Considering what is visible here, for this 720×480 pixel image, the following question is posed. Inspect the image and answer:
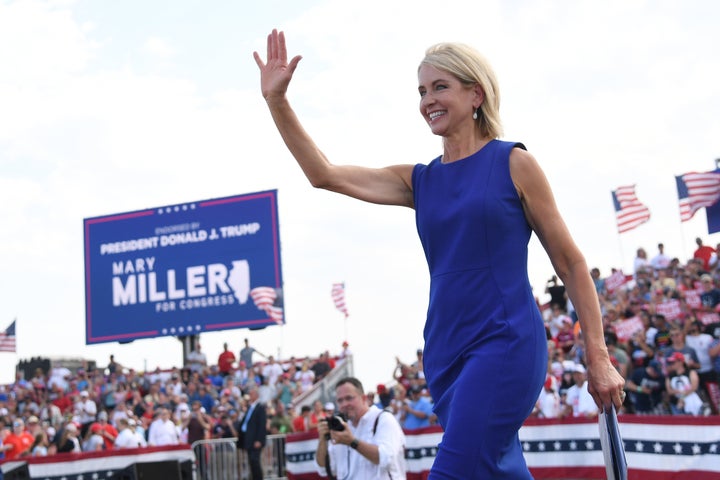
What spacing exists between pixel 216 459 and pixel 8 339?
18.1 m

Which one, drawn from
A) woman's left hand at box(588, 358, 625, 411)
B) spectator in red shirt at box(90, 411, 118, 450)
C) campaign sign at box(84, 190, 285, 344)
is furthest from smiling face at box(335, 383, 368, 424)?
campaign sign at box(84, 190, 285, 344)

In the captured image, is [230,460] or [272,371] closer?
[230,460]

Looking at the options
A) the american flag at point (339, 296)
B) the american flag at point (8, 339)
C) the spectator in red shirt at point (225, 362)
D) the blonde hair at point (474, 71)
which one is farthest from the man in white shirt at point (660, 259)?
the american flag at point (8, 339)

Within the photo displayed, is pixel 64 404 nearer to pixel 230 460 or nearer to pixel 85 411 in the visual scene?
pixel 85 411

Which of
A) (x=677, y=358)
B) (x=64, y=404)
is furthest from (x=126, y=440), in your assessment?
(x=677, y=358)

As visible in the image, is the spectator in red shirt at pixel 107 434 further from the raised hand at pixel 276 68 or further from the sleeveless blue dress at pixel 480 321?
the sleeveless blue dress at pixel 480 321

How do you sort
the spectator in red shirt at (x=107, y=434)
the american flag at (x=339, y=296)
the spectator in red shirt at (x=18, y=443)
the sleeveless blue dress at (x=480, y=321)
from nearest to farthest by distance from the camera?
the sleeveless blue dress at (x=480, y=321) < the spectator in red shirt at (x=18, y=443) < the spectator in red shirt at (x=107, y=434) < the american flag at (x=339, y=296)

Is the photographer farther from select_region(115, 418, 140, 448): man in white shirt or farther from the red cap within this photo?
select_region(115, 418, 140, 448): man in white shirt

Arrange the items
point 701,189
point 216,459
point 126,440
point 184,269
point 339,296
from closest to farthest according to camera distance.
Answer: point 216,459 → point 126,440 → point 701,189 → point 184,269 → point 339,296

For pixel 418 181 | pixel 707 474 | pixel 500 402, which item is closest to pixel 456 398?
pixel 500 402

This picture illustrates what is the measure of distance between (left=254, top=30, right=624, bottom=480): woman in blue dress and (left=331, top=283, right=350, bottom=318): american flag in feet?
99.4

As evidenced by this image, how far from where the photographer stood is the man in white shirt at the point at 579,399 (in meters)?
12.6

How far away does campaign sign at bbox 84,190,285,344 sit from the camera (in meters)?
32.1

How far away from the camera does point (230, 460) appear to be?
1786cm
